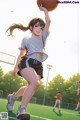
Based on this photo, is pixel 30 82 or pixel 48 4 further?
pixel 48 4

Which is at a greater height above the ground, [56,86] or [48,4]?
[56,86]

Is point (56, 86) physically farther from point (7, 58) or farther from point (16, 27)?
point (16, 27)

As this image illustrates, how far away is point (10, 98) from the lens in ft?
23.3

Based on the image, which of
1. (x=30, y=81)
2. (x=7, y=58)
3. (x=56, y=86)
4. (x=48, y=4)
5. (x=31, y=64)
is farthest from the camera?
(x=56, y=86)

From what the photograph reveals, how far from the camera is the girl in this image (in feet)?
17.4

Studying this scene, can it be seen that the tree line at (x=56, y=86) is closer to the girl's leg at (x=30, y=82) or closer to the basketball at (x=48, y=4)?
the basketball at (x=48, y=4)

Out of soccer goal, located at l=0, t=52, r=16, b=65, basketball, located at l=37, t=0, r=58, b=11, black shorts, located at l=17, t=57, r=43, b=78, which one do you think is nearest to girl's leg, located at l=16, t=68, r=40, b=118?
black shorts, located at l=17, t=57, r=43, b=78

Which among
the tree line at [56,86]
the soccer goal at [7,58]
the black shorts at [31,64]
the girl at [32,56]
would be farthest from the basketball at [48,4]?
the tree line at [56,86]

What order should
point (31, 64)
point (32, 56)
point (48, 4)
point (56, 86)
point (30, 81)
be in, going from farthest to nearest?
point (56, 86)
point (48, 4)
point (32, 56)
point (31, 64)
point (30, 81)

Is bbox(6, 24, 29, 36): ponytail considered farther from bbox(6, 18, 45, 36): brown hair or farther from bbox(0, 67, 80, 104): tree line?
bbox(0, 67, 80, 104): tree line

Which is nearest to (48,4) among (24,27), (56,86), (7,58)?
(24,27)

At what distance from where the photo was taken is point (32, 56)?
18.2ft

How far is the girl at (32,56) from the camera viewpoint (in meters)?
5.30

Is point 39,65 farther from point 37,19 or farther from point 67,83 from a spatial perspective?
point 67,83
